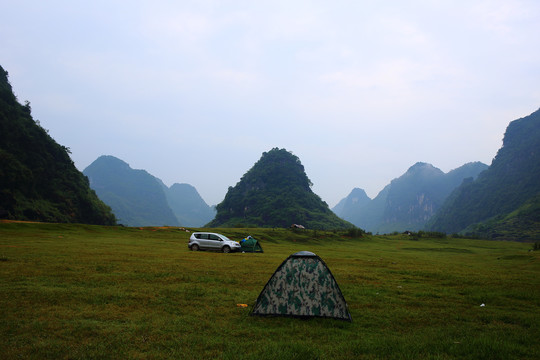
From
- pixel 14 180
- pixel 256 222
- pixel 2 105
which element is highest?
pixel 2 105

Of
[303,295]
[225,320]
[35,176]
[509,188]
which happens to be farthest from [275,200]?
[509,188]

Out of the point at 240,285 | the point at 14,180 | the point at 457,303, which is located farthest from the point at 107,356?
the point at 14,180

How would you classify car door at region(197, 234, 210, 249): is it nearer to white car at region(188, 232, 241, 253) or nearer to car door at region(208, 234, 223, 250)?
white car at region(188, 232, 241, 253)

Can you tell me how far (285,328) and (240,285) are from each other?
5.10 metres

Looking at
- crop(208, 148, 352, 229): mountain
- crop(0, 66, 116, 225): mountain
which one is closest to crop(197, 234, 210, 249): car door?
crop(0, 66, 116, 225): mountain

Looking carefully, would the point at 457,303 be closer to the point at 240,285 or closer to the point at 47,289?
the point at 240,285

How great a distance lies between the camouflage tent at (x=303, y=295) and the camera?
8.64 metres

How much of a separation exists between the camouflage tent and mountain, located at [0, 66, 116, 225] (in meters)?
66.6

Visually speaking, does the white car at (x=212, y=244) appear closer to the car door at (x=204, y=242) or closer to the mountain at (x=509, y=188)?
the car door at (x=204, y=242)

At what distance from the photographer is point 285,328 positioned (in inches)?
306

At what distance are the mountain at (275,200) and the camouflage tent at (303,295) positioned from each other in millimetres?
112301

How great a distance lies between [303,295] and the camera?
875cm

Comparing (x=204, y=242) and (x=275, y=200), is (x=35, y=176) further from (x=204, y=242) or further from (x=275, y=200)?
(x=275, y=200)

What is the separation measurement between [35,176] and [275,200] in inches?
3553
